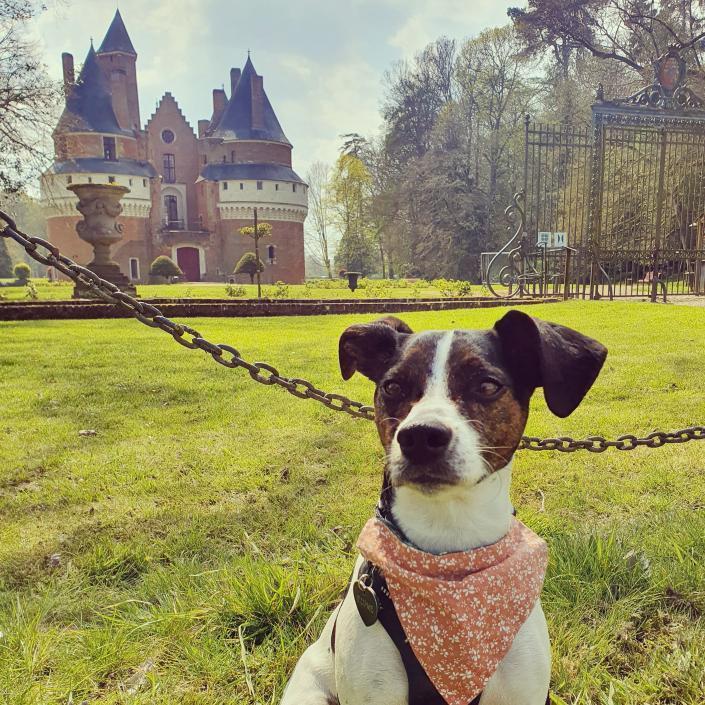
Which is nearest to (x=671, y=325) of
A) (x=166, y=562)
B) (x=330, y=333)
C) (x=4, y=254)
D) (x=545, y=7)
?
(x=330, y=333)

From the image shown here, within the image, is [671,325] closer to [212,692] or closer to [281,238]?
[212,692]

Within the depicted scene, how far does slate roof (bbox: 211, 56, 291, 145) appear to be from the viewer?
158 ft

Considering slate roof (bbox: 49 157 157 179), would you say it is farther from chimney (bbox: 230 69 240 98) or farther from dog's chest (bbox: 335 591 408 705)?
dog's chest (bbox: 335 591 408 705)

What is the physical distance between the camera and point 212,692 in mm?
1982

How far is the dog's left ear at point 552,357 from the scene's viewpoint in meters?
1.63

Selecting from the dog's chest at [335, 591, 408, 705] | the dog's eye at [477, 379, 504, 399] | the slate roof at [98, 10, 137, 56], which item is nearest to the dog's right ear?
the dog's eye at [477, 379, 504, 399]

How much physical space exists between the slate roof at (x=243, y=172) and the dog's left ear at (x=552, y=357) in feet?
157

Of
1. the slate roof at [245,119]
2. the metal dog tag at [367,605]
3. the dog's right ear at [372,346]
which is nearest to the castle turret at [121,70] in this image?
the slate roof at [245,119]

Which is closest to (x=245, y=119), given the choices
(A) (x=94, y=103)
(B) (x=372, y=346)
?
(A) (x=94, y=103)

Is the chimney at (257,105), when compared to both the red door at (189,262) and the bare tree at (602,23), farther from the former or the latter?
the bare tree at (602,23)

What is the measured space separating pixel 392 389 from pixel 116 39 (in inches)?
2225

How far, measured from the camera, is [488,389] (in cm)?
162

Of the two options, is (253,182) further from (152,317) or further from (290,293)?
(152,317)

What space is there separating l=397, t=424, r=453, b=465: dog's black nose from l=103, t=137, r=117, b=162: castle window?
50.7 m
